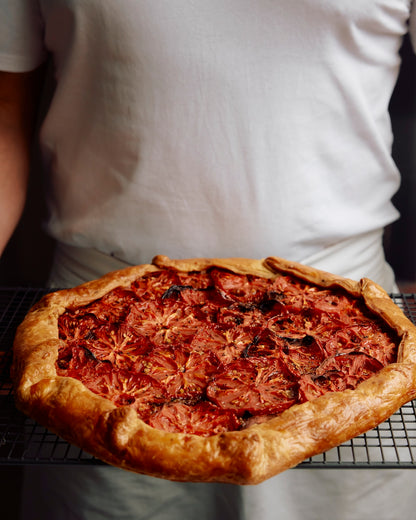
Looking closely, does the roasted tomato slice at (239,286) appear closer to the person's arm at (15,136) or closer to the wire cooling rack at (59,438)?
the wire cooling rack at (59,438)

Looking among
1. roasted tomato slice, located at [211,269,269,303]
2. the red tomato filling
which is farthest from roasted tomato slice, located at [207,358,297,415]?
roasted tomato slice, located at [211,269,269,303]

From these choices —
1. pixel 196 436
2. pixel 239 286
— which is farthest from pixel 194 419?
pixel 239 286

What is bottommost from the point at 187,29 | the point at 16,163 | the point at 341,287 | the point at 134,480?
the point at 134,480

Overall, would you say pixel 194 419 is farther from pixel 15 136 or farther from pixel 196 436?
pixel 15 136

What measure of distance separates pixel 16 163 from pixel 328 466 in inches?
75.7

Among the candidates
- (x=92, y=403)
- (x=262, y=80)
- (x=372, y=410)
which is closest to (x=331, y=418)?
(x=372, y=410)

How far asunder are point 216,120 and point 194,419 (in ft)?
4.23

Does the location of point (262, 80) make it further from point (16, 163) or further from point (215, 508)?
point (215, 508)

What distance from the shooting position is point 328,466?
1617 millimetres

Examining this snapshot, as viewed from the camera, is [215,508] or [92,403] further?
[215,508]

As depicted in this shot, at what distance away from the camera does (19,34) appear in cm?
260

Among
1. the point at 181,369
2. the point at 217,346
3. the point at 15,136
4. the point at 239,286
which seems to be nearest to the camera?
the point at 181,369

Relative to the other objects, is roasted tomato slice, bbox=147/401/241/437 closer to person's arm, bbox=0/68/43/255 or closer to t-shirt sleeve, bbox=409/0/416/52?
person's arm, bbox=0/68/43/255

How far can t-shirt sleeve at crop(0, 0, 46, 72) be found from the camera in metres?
2.56
